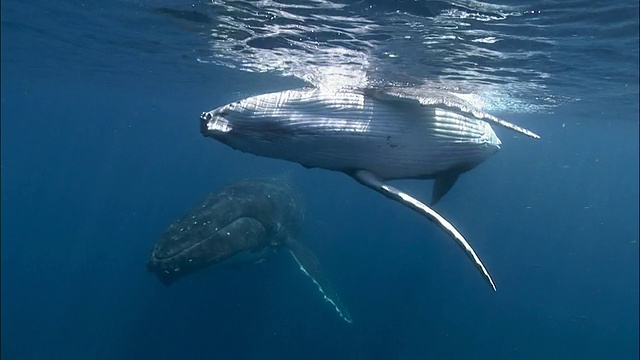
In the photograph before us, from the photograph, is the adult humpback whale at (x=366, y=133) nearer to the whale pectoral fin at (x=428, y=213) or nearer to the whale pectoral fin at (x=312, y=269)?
the whale pectoral fin at (x=428, y=213)

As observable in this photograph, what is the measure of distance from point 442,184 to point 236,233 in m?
Result: 10.0

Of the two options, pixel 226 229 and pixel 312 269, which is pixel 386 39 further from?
pixel 312 269

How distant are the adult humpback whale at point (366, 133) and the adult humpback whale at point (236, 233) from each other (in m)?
9.48

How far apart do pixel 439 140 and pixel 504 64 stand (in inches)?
486

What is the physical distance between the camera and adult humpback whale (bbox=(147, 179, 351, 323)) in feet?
42.5

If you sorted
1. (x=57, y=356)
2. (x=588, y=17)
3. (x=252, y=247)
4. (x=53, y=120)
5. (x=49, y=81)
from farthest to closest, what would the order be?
1. (x=53, y=120)
2. (x=49, y=81)
3. (x=57, y=356)
4. (x=252, y=247)
5. (x=588, y=17)

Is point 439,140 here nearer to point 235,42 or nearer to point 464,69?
point 464,69

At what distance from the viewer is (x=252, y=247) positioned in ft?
48.0

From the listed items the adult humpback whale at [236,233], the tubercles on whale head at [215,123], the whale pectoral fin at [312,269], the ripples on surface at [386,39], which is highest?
the tubercles on whale head at [215,123]

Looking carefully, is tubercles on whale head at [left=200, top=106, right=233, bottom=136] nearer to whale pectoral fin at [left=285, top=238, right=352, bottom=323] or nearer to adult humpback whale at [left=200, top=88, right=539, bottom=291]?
adult humpback whale at [left=200, top=88, right=539, bottom=291]

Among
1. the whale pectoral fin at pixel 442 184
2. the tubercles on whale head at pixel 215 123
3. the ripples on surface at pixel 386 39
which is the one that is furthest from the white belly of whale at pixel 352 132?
the ripples on surface at pixel 386 39

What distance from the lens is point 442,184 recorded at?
190 inches

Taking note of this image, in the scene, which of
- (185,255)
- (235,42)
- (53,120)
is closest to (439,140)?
(185,255)

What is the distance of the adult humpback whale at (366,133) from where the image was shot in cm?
378
